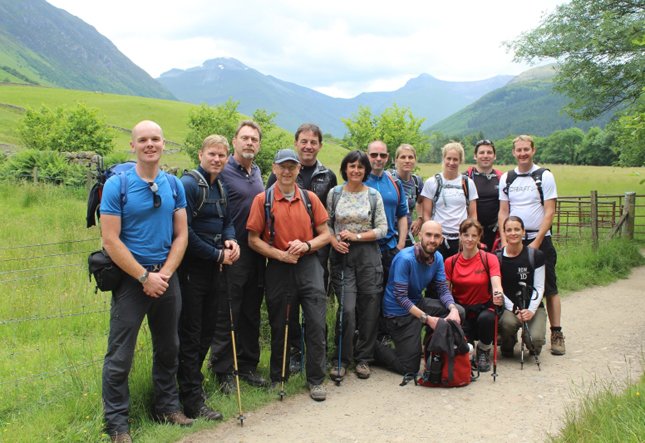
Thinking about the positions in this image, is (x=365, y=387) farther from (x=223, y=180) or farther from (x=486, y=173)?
(x=486, y=173)

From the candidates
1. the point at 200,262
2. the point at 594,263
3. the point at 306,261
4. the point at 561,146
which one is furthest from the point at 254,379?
the point at 561,146

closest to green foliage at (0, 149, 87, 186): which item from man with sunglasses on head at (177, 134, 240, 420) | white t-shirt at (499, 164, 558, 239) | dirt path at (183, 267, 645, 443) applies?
man with sunglasses on head at (177, 134, 240, 420)

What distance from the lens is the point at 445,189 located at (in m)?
6.32

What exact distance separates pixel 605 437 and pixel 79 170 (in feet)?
68.7

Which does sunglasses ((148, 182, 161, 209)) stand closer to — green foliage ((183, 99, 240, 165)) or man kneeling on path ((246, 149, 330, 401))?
man kneeling on path ((246, 149, 330, 401))

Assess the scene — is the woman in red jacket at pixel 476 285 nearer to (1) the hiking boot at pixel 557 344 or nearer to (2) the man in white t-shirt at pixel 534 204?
(2) the man in white t-shirt at pixel 534 204

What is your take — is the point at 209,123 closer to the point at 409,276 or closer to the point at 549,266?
the point at 549,266

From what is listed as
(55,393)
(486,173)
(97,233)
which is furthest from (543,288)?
(97,233)

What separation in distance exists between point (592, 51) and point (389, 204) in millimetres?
14178

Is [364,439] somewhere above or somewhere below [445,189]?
below

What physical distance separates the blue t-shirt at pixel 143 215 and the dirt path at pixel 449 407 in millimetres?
1586

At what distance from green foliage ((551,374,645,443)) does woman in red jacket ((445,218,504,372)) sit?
1.74m

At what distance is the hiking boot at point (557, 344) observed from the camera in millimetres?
6210

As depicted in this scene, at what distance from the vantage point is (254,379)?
5.29m
